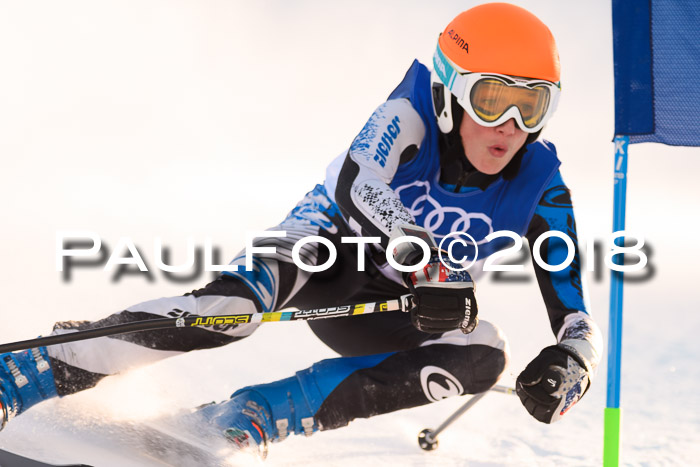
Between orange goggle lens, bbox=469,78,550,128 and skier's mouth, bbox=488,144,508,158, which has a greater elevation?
orange goggle lens, bbox=469,78,550,128

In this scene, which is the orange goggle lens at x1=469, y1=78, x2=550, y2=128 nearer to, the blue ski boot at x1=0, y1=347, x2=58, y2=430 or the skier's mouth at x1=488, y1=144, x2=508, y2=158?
the skier's mouth at x1=488, y1=144, x2=508, y2=158

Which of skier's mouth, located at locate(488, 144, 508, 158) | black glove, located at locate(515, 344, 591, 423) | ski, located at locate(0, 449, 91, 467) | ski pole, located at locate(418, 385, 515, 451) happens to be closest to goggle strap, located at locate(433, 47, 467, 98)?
skier's mouth, located at locate(488, 144, 508, 158)

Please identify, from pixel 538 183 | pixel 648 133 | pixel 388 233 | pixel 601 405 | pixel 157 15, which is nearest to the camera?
pixel 388 233

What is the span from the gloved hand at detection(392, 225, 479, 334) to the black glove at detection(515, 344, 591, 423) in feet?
0.88

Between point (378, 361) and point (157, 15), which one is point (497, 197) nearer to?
point (378, 361)

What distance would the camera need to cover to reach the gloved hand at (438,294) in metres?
2.32

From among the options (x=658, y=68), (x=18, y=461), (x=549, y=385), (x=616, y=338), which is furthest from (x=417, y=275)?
(x=658, y=68)

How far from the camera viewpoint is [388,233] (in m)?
2.49

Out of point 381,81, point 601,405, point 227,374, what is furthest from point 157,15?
point 601,405

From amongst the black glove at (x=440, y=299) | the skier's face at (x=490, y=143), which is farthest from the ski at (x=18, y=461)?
the skier's face at (x=490, y=143)

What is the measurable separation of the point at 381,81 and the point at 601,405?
23.8 feet

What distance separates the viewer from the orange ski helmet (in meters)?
2.71

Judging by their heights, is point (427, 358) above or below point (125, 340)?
below

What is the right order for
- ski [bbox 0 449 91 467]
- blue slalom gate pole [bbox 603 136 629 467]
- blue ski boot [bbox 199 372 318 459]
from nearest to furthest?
ski [bbox 0 449 91 467], blue ski boot [bbox 199 372 318 459], blue slalom gate pole [bbox 603 136 629 467]
